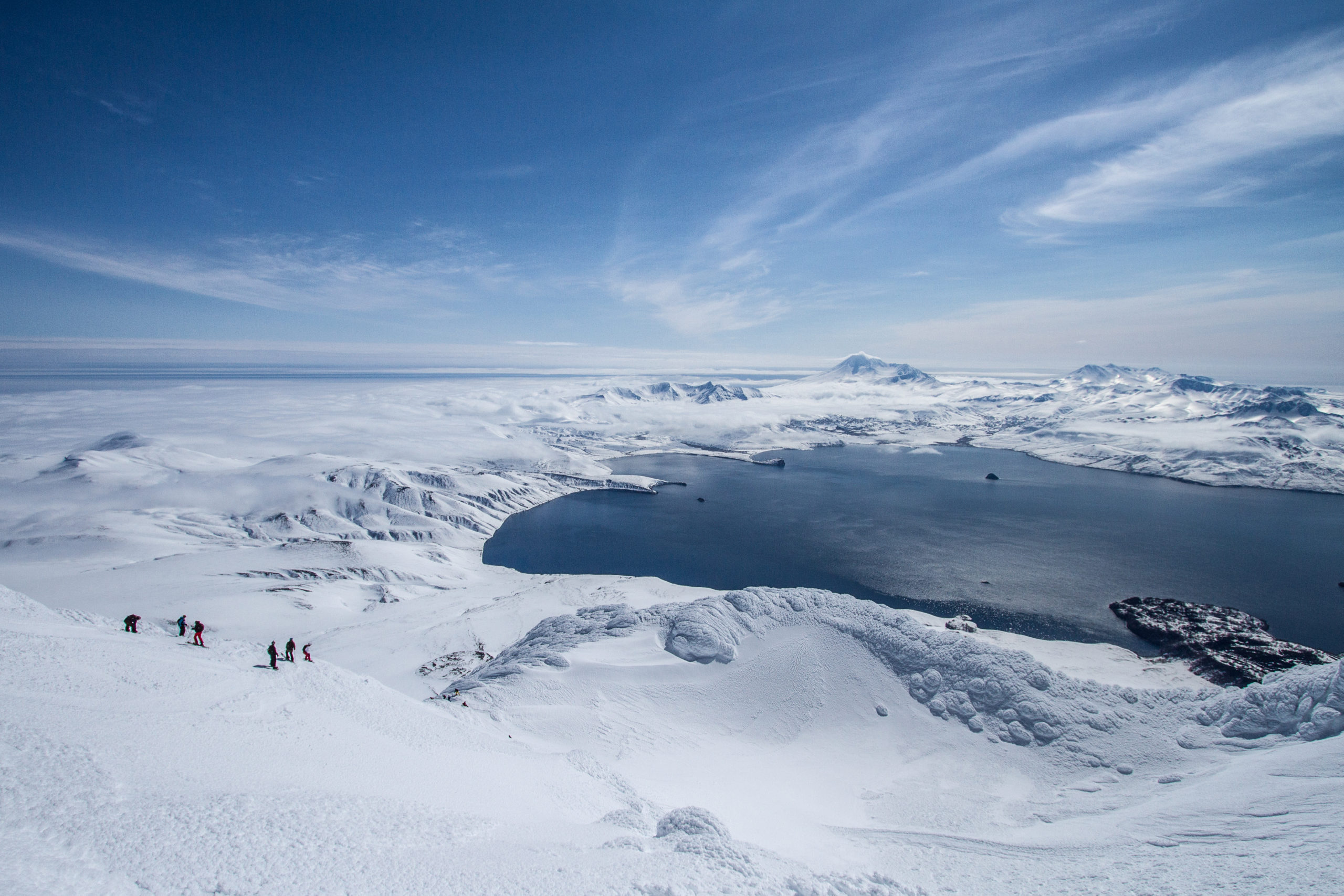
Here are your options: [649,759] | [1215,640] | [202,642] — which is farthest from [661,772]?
[1215,640]

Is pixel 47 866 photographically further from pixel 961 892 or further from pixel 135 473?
pixel 135 473

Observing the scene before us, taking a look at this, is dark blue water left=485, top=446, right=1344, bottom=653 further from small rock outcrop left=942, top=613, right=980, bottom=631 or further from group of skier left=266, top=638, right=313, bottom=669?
group of skier left=266, top=638, right=313, bottom=669

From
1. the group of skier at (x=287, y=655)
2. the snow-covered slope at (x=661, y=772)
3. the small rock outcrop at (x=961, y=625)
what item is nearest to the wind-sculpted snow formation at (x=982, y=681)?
the snow-covered slope at (x=661, y=772)

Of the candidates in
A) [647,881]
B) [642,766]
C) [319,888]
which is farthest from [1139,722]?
[319,888]

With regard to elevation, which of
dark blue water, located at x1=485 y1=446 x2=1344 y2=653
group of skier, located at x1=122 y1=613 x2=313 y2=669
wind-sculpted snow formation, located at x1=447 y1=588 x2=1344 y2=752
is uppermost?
group of skier, located at x1=122 y1=613 x2=313 y2=669

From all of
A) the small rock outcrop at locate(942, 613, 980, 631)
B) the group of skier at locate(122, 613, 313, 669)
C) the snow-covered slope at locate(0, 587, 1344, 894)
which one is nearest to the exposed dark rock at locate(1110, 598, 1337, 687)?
the small rock outcrop at locate(942, 613, 980, 631)

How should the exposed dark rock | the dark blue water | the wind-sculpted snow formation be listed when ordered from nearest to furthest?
the wind-sculpted snow formation → the exposed dark rock → the dark blue water
